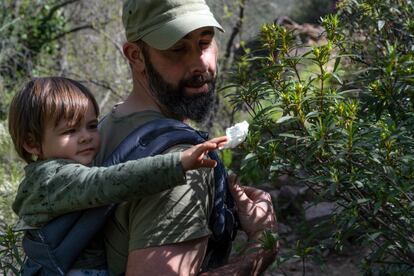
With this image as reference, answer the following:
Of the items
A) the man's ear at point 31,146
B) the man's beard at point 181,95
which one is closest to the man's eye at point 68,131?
the man's ear at point 31,146

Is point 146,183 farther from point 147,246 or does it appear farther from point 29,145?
point 29,145

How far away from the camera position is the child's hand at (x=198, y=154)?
2.12m

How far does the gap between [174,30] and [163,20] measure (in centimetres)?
8

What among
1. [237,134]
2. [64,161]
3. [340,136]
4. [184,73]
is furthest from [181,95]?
[340,136]

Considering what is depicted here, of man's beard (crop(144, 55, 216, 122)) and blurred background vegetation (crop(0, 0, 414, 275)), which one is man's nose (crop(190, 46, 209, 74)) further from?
blurred background vegetation (crop(0, 0, 414, 275))

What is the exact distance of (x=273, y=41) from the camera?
266 cm

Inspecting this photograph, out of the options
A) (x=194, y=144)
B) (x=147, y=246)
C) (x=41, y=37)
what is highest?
(x=194, y=144)

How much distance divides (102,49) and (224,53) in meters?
1.97

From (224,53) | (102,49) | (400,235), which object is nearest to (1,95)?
(102,49)

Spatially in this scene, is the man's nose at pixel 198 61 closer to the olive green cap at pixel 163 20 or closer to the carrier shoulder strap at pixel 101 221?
the olive green cap at pixel 163 20

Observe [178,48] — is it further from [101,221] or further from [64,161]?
[101,221]

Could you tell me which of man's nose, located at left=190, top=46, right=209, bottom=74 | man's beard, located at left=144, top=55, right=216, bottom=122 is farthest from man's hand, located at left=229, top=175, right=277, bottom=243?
man's nose, located at left=190, top=46, right=209, bottom=74

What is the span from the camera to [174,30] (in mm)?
2512

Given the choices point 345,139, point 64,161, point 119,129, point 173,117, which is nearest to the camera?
point 345,139
